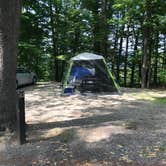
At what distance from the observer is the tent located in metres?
12.4

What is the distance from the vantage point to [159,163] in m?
4.16

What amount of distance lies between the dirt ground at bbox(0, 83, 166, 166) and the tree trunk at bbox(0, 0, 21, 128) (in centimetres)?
52

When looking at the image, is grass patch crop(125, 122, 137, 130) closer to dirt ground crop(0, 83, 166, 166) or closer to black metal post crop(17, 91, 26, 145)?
dirt ground crop(0, 83, 166, 166)

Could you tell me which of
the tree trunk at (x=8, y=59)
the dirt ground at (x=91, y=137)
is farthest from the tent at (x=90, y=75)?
the tree trunk at (x=8, y=59)

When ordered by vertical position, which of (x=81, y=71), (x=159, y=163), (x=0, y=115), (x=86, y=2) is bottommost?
(x=159, y=163)

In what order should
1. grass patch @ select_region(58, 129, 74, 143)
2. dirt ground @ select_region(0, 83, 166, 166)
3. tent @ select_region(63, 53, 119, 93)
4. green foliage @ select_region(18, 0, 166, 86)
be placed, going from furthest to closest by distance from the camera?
1. green foliage @ select_region(18, 0, 166, 86)
2. tent @ select_region(63, 53, 119, 93)
3. grass patch @ select_region(58, 129, 74, 143)
4. dirt ground @ select_region(0, 83, 166, 166)

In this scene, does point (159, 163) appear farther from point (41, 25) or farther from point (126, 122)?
point (41, 25)

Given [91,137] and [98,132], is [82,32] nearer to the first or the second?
[98,132]

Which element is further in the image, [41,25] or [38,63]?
[38,63]

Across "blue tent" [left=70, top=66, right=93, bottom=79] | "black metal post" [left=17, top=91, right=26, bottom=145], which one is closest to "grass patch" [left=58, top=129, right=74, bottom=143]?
"black metal post" [left=17, top=91, right=26, bottom=145]

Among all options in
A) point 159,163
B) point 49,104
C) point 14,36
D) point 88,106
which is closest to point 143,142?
point 159,163

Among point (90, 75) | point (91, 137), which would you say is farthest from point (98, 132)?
point (90, 75)

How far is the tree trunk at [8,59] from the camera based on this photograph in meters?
5.51

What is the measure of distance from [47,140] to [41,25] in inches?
692
